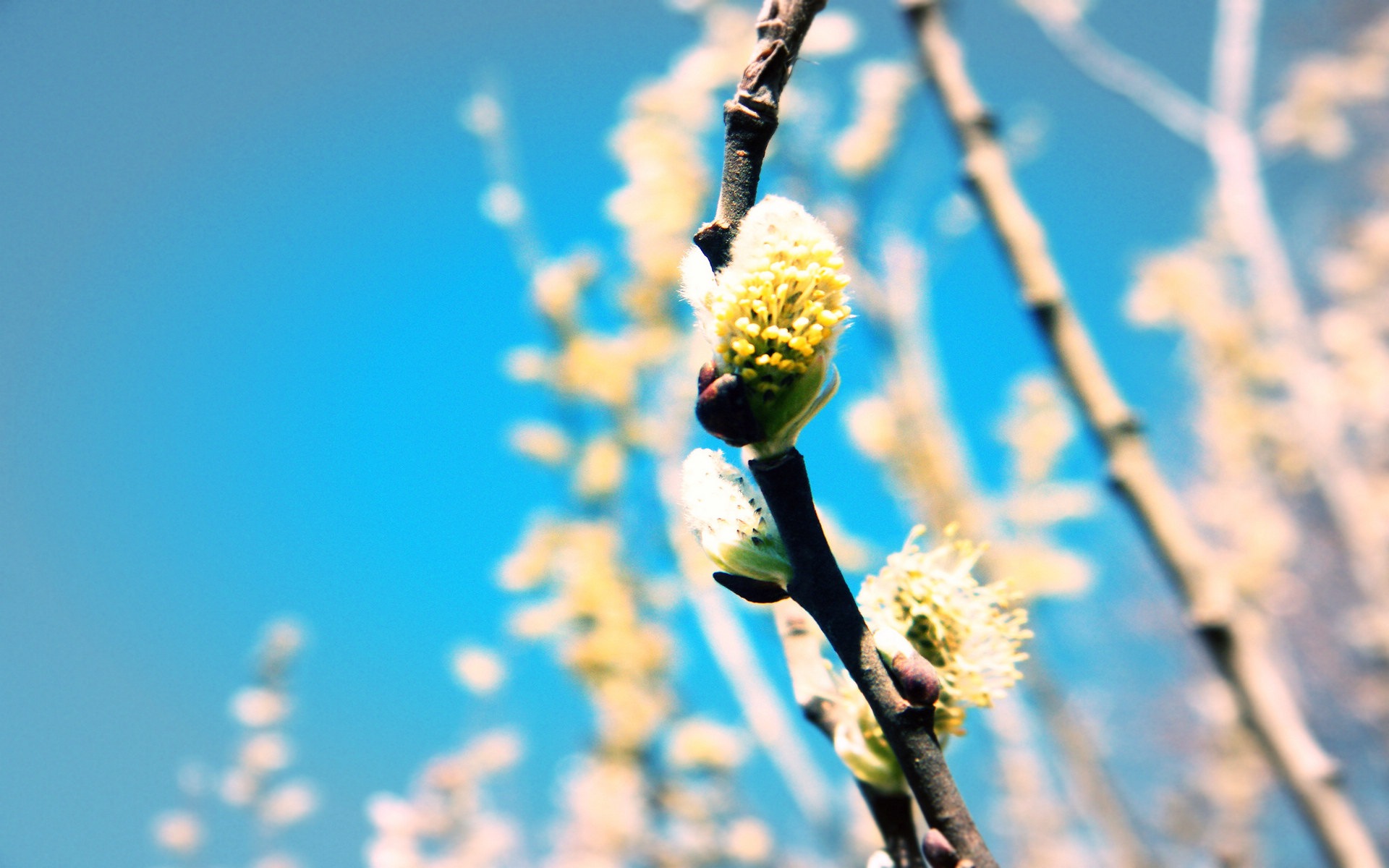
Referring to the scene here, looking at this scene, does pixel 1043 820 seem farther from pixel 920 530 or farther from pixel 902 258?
pixel 920 530

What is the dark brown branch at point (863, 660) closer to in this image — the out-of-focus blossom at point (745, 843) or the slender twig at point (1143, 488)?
the slender twig at point (1143, 488)

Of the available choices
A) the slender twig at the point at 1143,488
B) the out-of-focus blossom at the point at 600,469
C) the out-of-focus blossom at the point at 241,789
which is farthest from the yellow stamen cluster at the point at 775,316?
the out-of-focus blossom at the point at 241,789

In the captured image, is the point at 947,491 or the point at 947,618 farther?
the point at 947,491

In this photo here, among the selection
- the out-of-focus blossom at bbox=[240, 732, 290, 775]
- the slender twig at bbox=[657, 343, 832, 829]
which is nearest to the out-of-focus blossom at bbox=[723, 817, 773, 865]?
the slender twig at bbox=[657, 343, 832, 829]

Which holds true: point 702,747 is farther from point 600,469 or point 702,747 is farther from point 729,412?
point 729,412

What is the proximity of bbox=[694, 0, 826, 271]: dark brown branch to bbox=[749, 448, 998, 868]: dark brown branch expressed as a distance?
0.14m

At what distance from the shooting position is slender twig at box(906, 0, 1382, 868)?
3.75 ft

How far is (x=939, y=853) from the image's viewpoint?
49 centimetres

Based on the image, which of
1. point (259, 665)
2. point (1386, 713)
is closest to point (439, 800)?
point (259, 665)

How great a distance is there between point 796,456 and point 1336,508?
4318mm

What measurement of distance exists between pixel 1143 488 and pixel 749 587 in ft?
2.98

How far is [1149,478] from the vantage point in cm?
119

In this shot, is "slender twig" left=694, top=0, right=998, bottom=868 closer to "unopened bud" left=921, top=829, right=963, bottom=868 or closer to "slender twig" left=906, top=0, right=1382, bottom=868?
"unopened bud" left=921, top=829, right=963, bottom=868

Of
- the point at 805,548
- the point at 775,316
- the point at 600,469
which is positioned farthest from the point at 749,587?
the point at 600,469
